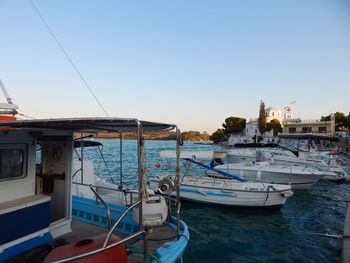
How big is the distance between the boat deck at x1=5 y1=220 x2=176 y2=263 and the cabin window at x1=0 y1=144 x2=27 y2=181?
1.48m

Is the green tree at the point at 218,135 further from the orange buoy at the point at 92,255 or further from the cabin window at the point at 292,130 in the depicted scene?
the orange buoy at the point at 92,255

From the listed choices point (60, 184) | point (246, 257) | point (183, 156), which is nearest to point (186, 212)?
point (183, 156)

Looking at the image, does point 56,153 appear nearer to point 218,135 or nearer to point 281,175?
point 281,175

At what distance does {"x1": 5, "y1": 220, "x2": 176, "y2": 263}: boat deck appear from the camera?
402 cm

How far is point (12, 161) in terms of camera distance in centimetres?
423

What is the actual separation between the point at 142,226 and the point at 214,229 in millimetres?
6909

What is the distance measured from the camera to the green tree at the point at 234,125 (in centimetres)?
10625

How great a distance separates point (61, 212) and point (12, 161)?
1.88 metres

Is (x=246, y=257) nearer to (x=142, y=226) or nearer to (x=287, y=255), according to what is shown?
(x=287, y=255)

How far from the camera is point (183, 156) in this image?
13531 millimetres

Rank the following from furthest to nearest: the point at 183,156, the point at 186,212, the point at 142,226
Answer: the point at 183,156 → the point at 186,212 → the point at 142,226

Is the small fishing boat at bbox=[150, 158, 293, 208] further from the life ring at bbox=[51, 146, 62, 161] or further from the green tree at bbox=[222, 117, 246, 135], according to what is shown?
the green tree at bbox=[222, 117, 246, 135]

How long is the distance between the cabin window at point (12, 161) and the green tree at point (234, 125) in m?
107

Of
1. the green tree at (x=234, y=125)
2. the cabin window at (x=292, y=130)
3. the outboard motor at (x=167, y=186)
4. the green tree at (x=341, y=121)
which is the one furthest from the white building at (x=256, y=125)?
the outboard motor at (x=167, y=186)
